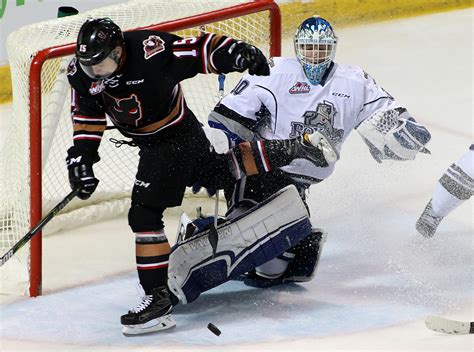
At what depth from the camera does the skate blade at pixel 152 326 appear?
12.5 ft

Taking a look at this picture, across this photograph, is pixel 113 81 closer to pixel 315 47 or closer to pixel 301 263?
pixel 315 47

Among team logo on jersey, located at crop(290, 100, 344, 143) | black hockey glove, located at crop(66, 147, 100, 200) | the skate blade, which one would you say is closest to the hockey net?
black hockey glove, located at crop(66, 147, 100, 200)

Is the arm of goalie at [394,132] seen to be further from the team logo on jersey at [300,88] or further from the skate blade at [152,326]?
the skate blade at [152,326]

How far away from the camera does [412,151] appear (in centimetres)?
420

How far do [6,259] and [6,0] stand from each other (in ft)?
6.07

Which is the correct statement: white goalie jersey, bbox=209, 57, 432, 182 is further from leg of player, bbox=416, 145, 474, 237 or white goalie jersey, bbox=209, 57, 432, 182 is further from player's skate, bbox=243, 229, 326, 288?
leg of player, bbox=416, 145, 474, 237

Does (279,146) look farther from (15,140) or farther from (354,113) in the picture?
(15,140)

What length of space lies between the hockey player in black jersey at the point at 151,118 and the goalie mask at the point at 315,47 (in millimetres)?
386

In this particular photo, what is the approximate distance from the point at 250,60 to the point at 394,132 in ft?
2.07

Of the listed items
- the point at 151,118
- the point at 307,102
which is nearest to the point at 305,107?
the point at 307,102

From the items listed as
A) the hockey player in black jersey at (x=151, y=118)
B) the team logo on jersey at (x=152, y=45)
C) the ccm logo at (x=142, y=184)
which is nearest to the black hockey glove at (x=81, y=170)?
the hockey player in black jersey at (x=151, y=118)

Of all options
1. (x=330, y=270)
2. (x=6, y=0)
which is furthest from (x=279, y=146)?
(x=6, y=0)

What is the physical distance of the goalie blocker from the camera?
4.05 m

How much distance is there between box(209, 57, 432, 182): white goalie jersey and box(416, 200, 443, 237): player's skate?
0.46 meters
